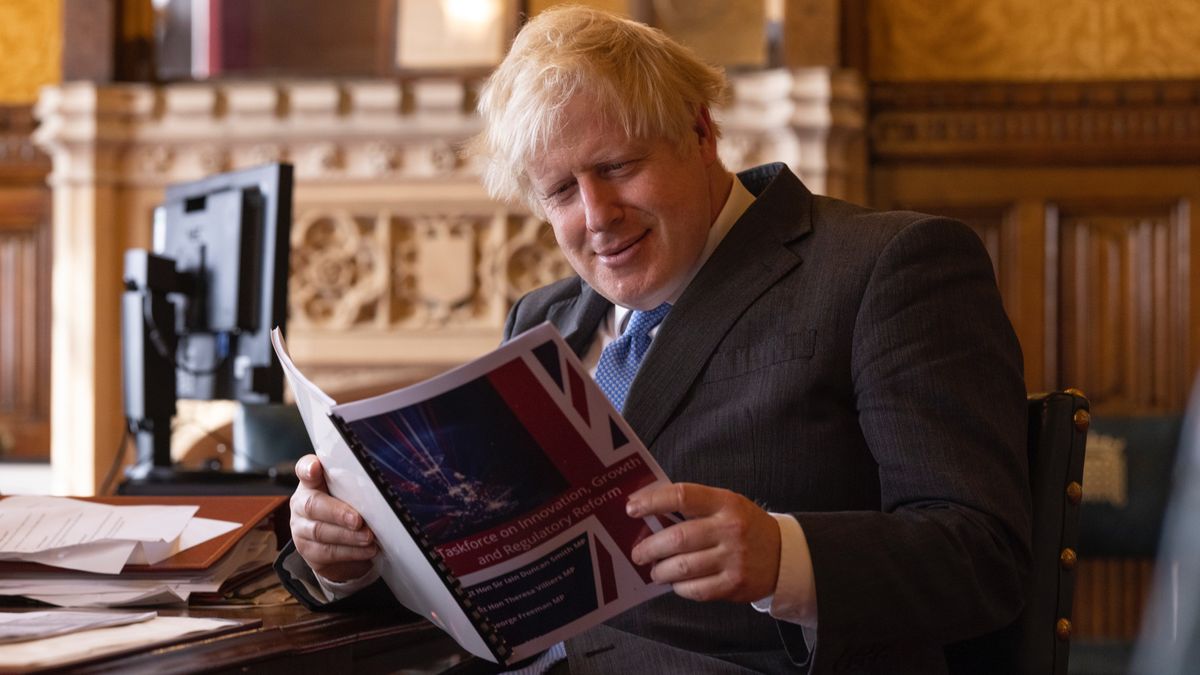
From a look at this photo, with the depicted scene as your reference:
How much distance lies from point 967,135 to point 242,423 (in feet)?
8.00

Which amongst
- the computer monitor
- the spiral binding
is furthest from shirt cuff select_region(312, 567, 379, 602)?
the computer monitor

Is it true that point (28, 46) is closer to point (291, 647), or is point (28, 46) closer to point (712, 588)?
point (291, 647)

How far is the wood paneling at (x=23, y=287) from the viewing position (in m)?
4.44

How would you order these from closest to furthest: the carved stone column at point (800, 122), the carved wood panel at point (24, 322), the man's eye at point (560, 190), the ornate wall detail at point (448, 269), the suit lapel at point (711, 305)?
the suit lapel at point (711, 305)
the man's eye at point (560, 190)
the carved stone column at point (800, 122)
the ornate wall detail at point (448, 269)
the carved wood panel at point (24, 322)

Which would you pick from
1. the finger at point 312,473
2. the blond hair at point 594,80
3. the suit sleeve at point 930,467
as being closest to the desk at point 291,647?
the finger at point 312,473

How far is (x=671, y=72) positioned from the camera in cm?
155

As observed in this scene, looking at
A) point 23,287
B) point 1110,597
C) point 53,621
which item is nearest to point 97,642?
point 53,621

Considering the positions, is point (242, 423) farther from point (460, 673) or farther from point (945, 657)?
point (945, 657)

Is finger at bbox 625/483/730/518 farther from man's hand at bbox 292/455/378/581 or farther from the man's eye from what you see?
the man's eye

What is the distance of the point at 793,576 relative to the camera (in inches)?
47.0

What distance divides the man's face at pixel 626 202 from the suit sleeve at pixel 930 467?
Answer: 0.26m

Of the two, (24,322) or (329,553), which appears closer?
(329,553)

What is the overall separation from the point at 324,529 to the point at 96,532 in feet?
0.96

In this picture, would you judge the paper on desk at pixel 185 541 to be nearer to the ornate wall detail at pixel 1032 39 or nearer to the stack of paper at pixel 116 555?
the stack of paper at pixel 116 555
